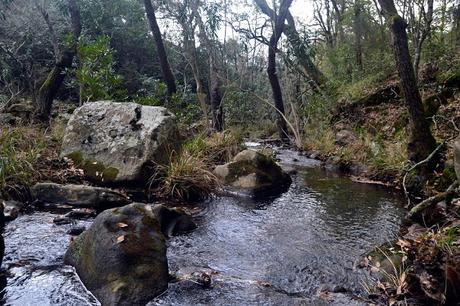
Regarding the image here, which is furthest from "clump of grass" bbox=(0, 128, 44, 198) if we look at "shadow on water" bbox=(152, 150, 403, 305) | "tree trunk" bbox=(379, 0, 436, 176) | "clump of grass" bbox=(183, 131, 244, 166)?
"tree trunk" bbox=(379, 0, 436, 176)

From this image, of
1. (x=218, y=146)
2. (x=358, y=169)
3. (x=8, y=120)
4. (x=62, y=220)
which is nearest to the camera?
(x=62, y=220)

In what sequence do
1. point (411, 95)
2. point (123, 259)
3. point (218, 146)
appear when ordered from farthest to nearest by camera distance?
1. point (218, 146)
2. point (411, 95)
3. point (123, 259)

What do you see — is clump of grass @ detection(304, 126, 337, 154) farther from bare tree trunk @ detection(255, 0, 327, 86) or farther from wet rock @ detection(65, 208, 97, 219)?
wet rock @ detection(65, 208, 97, 219)

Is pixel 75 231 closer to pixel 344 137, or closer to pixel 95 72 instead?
pixel 95 72

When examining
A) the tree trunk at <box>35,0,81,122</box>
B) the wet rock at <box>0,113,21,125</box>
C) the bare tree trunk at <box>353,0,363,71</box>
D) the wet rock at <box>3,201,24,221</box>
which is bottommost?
the wet rock at <box>3,201,24,221</box>

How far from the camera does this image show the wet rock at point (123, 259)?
8.88ft

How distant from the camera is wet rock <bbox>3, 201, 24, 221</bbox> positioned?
4.39 meters

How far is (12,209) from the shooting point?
454 cm

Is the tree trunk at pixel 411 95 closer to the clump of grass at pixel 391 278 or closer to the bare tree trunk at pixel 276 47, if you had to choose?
the clump of grass at pixel 391 278

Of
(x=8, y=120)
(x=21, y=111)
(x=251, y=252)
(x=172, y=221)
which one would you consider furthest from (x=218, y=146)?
(x=21, y=111)

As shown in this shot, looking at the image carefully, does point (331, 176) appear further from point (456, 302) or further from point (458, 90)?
point (456, 302)

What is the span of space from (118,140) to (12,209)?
6.39 feet

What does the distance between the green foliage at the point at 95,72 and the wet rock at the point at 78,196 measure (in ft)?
11.8

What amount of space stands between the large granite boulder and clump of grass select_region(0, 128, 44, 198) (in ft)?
1.79
